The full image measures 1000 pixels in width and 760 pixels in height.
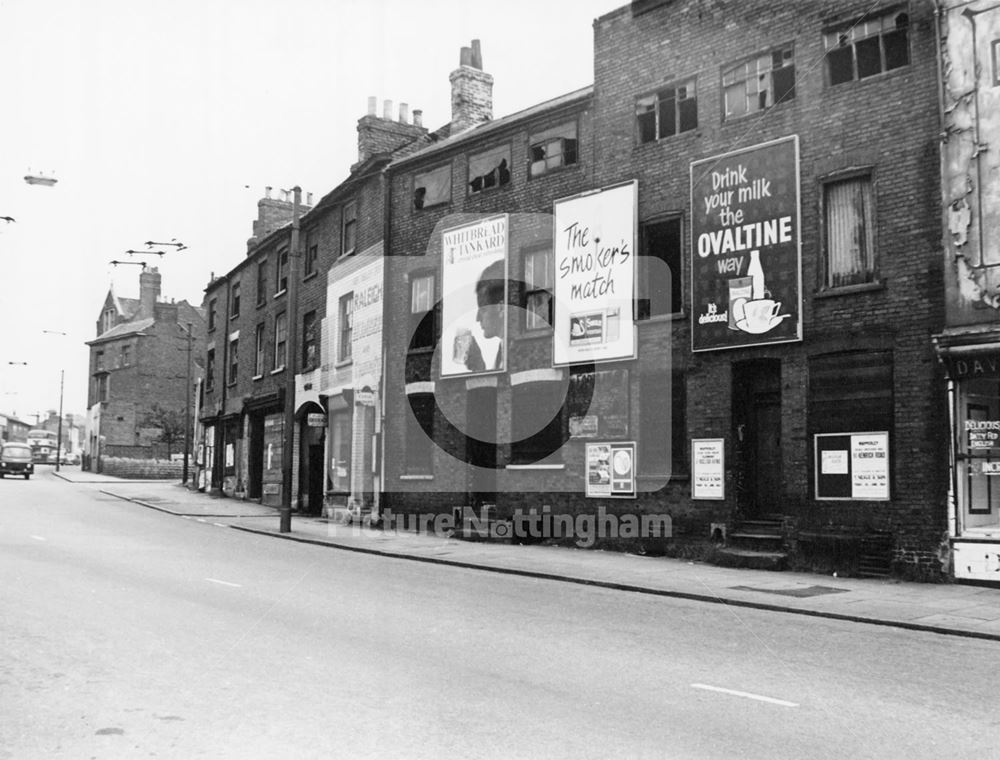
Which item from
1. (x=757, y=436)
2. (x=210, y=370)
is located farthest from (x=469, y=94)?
(x=210, y=370)

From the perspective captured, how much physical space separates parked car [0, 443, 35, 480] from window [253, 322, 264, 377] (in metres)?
22.5

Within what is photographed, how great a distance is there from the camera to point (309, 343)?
31.1 meters

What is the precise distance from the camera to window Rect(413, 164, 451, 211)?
24562mm

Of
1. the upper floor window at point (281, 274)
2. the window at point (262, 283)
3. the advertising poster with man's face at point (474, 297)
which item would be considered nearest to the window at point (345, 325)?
the advertising poster with man's face at point (474, 297)

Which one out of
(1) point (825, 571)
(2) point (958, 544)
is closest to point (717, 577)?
Result: (1) point (825, 571)

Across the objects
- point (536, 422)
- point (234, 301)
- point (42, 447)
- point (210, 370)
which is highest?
point (234, 301)

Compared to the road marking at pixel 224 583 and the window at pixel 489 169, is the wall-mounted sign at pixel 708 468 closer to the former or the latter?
the window at pixel 489 169

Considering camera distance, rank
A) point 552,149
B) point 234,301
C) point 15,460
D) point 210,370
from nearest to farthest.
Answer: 1. point 552,149
2. point 234,301
3. point 210,370
4. point 15,460

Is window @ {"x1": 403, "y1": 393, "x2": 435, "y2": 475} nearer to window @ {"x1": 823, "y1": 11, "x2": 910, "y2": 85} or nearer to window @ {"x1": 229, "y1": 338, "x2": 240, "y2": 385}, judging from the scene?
window @ {"x1": 823, "y1": 11, "x2": 910, "y2": 85}

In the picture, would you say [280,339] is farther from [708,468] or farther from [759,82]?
[759,82]

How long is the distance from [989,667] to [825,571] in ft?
24.2

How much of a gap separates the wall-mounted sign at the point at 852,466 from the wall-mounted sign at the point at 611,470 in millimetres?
4076

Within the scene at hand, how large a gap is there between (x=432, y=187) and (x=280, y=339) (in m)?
11.2

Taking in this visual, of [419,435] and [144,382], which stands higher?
[144,382]
